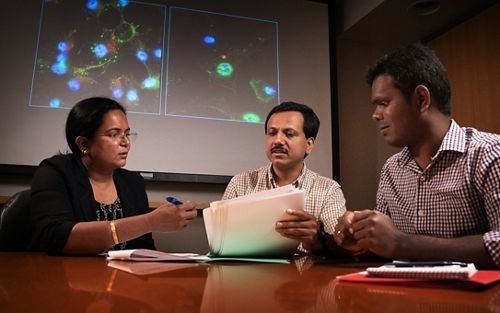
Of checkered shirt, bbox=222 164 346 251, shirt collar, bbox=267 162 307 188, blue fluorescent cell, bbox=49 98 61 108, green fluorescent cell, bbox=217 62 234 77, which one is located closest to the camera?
checkered shirt, bbox=222 164 346 251

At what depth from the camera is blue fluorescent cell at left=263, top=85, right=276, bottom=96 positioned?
2902 mm

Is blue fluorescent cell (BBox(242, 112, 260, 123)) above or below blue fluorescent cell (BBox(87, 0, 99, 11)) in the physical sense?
below

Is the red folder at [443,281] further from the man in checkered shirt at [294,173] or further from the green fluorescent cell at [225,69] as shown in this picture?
the green fluorescent cell at [225,69]

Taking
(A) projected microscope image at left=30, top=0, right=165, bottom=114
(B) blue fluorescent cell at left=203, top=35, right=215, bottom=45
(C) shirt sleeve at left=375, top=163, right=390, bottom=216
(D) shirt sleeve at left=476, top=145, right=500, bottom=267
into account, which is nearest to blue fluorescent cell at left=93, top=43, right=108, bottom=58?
(A) projected microscope image at left=30, top=0, right=165, bottom=114

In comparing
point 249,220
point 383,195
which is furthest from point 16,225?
point 383,195


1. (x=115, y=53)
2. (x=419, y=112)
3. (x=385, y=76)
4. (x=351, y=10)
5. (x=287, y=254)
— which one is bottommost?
(x=287, y=254)

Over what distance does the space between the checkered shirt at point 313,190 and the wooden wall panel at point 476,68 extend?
4.64 feet

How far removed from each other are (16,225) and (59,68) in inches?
52.5

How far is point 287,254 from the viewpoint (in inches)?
47.6

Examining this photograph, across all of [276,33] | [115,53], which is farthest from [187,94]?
[276,33]

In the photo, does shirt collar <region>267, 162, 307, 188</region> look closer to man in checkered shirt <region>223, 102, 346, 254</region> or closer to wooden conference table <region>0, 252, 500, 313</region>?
man in checkered shirt <region>223, 102, 346, 254</region>

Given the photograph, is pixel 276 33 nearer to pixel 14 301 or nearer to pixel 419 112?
pixel 419 112

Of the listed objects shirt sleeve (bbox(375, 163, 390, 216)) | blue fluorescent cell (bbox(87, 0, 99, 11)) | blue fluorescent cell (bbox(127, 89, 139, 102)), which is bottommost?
shirt sleeve (bbox(375, 163, 390, 216))

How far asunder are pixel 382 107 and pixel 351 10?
6.62ft
